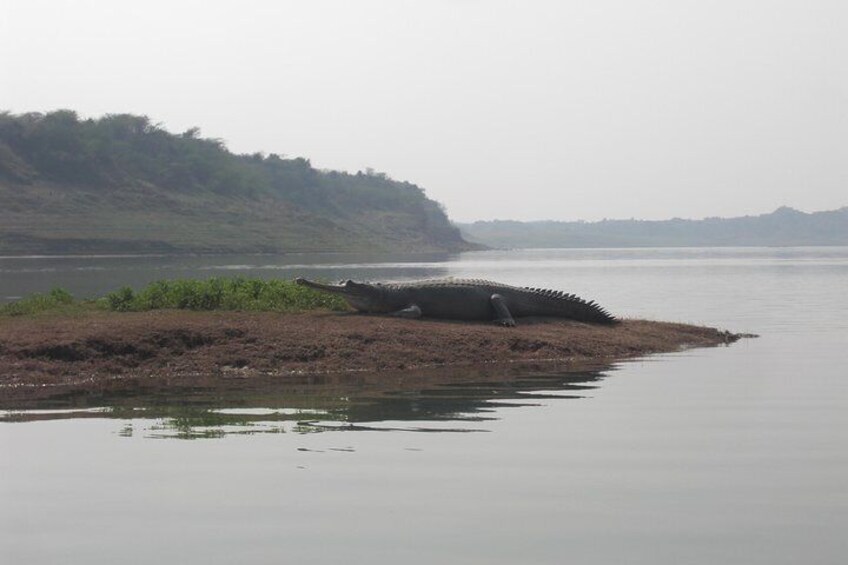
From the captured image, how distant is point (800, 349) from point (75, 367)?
486 inches

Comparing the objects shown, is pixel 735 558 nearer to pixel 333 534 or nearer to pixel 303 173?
pixel 333 534

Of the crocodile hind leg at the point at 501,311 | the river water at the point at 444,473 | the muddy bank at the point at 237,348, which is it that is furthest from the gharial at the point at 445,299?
the river water at the point at 444,473

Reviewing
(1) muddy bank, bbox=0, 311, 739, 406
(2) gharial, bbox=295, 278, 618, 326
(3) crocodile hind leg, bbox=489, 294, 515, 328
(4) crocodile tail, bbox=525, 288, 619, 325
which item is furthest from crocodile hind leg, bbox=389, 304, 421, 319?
(4) crocodile tail, bbox=525, 288, 619, 325

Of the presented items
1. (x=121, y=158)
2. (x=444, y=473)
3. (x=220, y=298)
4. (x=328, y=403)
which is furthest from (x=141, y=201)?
(x=444, y=473)

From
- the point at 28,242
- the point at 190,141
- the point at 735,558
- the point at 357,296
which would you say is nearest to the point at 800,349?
the point at 357,296

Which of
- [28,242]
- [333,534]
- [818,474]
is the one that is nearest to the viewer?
[333,534]

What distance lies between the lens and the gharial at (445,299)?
19.2 meters

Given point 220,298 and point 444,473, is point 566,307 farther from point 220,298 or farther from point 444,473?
point 444,473

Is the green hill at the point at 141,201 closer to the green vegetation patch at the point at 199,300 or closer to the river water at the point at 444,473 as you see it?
the green vegetation patch at the point at 199,300

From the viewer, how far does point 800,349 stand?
20.0 metres

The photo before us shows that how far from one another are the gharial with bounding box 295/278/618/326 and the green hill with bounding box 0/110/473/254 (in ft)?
237

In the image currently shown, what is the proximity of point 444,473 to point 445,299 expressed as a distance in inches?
409

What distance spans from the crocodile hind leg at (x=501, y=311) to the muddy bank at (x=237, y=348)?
0.34m

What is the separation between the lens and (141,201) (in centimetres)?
11869
